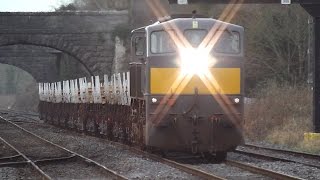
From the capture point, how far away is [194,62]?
41.7 ft

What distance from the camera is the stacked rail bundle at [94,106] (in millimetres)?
18125

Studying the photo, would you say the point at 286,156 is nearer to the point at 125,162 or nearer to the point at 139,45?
the point at 125,162

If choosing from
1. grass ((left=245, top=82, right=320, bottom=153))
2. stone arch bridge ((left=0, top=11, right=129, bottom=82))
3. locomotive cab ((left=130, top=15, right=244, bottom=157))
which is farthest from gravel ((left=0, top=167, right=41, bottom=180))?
stone arch bridge ((left=0, top=11, right=129, bottom=82))

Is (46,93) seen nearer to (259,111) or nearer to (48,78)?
(259,111)

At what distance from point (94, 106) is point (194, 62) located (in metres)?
10.7

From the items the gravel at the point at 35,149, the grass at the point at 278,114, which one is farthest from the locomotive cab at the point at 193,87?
the grass at the point at 278,114

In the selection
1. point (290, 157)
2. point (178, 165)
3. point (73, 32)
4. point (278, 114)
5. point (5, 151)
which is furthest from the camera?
point (73, 32)

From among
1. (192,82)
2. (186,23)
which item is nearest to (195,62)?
(192,82)

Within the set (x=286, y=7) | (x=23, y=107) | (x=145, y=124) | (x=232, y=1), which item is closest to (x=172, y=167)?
(x=145, y=124)

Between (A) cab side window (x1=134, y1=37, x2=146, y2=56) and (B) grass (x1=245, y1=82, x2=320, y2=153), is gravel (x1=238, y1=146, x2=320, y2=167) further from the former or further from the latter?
(A) cab side window (x1=134, y1=37, x2=146, y2=56)

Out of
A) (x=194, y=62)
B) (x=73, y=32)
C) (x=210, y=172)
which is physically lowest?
(x=210, y=172)

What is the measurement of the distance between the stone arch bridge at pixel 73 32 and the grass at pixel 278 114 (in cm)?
1897

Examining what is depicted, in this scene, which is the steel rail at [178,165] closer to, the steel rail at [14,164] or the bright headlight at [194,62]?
the bright headlight at [194,62]

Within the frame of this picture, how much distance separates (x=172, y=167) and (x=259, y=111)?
1067cm
